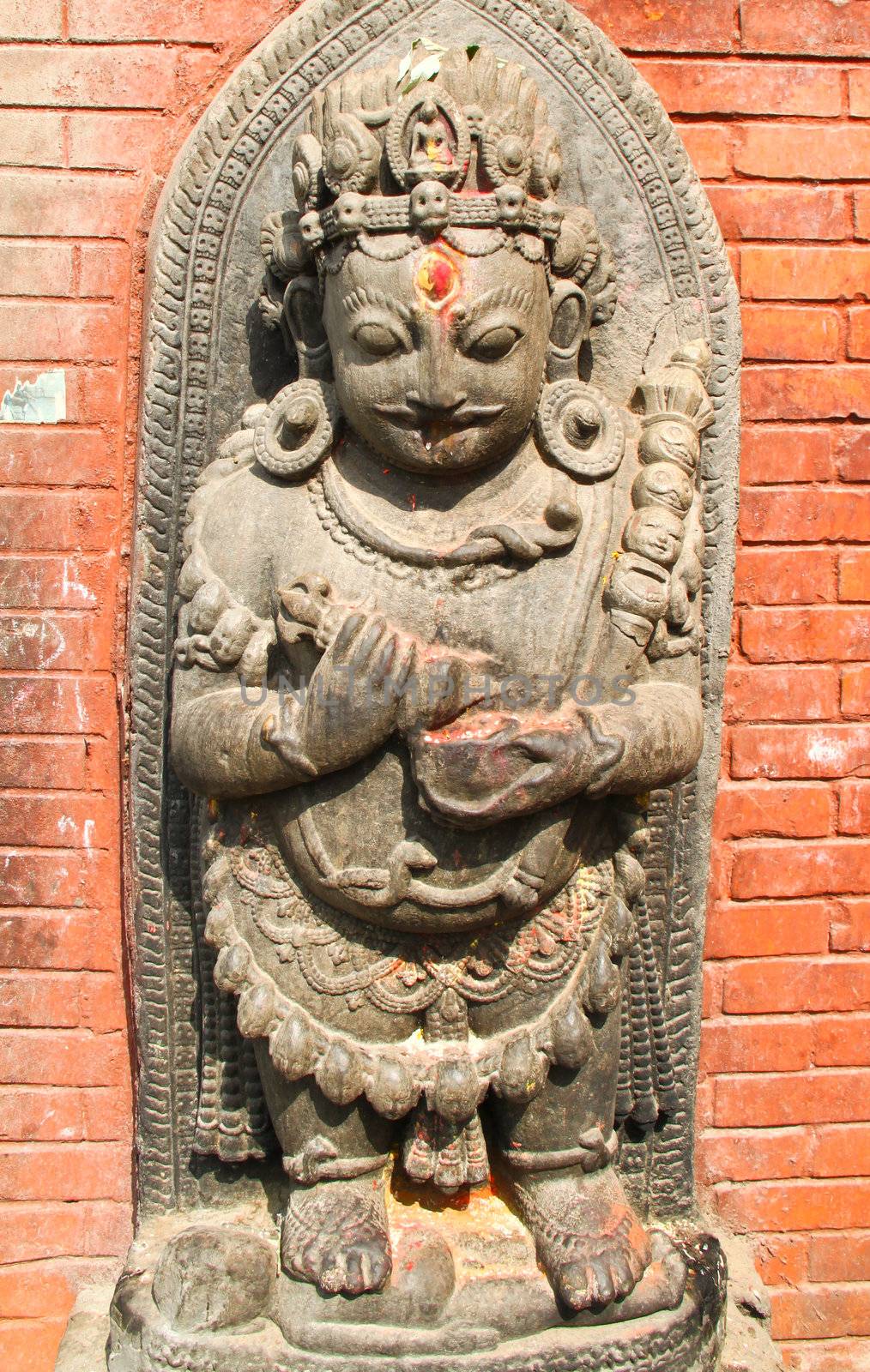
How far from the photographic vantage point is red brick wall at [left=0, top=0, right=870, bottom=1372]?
2287 mm

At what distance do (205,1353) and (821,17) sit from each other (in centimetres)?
276

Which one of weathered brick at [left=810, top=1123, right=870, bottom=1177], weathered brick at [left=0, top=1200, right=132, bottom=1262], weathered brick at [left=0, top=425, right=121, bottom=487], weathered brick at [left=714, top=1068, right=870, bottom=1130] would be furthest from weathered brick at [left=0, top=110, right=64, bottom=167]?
weathered brick at [left=810, top=1123, right=870, bottom=1177]

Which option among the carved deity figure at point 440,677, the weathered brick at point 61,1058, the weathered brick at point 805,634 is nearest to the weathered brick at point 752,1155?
the carved deity figure at point 440,677

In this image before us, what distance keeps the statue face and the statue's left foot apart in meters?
1.31

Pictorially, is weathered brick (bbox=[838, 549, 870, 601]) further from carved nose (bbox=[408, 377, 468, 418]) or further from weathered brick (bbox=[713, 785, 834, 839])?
carved nose (bbox=[408, 377, 468, 418])

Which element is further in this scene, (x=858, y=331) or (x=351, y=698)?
(x=858, y=331)

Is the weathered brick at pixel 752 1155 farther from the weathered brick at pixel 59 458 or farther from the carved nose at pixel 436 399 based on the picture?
the weathered brick at pixel 59 458

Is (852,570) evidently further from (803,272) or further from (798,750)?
(803,272)

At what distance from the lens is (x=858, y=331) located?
7.75 feet

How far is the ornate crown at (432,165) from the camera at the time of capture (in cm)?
183

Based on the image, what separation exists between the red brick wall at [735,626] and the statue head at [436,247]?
553 mm

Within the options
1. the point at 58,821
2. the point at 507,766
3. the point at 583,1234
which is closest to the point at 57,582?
the point at 58,821

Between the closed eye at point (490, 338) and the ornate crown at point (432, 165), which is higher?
the ornate crown at point (432, 165)

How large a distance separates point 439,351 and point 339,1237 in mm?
1502
